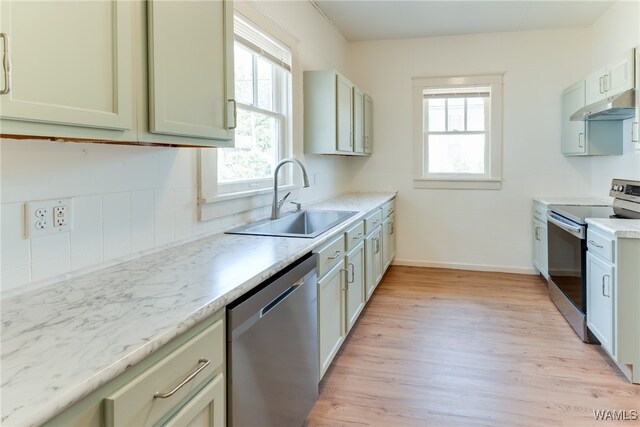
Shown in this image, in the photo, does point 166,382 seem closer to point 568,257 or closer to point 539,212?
point 568,257

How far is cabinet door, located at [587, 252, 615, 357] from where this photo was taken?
2.56m

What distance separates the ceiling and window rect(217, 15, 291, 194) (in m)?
1.23

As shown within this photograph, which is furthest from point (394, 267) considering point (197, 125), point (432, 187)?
point (197, 125)

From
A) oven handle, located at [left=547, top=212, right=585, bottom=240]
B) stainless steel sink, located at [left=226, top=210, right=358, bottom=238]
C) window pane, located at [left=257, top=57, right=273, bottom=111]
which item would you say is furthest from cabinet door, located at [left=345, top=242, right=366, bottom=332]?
oven handle, located at [left=547, top=212, right=585, bottom=240]

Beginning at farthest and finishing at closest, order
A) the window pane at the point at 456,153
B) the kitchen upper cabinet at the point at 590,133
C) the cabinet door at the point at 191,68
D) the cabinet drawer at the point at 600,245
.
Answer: the window pane at the point at 456,153, the kitchen upper cabinet at the point at 590,133, the cabinet drawer at the point at 600,245, the cabinet door at the point at 191,68

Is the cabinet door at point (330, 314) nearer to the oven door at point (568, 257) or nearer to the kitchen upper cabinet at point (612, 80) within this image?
the oven door at point (568, 257)

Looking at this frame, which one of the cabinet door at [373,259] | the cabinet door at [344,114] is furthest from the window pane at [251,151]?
the cabinet door at [373,259]

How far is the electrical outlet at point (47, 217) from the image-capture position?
1.29m

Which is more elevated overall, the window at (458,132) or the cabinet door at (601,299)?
the window at (458,132)

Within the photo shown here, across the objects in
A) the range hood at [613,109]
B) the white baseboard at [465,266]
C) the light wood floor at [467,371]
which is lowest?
the light wood floor at [467,371]

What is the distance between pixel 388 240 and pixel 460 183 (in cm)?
122

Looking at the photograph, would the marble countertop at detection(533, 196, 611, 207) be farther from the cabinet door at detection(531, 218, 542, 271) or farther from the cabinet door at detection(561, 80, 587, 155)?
the cabinet door at detection(561, 80, 587, 155)

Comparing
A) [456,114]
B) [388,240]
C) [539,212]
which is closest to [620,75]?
[539,212]

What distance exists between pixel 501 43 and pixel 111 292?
4992 mm
